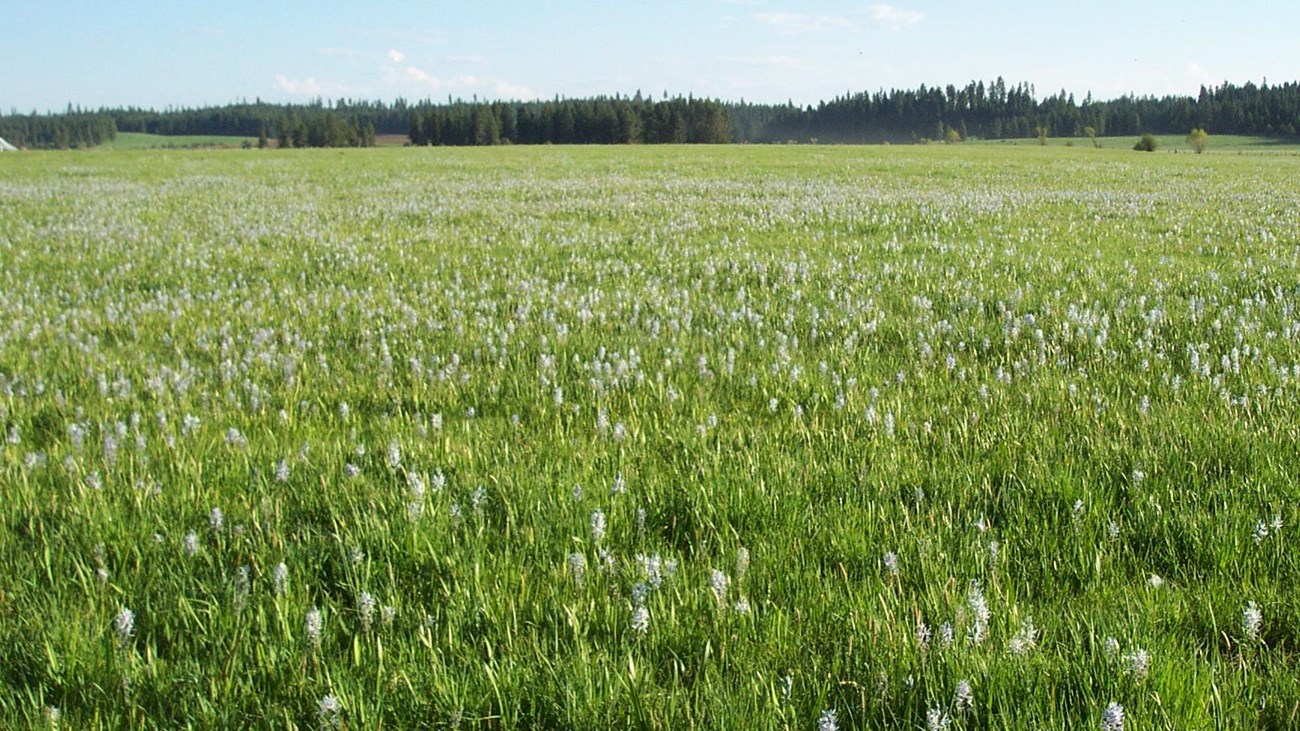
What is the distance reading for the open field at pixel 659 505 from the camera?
7.50ft

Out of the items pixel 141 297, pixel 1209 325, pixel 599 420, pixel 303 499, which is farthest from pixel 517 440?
pixel 141 297

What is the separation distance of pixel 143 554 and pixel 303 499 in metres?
0.60

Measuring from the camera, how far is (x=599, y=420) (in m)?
4.41

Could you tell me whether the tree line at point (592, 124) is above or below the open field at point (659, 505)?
above

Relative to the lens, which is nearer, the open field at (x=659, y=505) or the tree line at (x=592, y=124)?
the open field at (x=659, y=505)

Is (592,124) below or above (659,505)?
above

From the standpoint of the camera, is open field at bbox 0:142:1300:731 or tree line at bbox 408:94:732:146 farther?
tree line at bbox 408:94:732:146

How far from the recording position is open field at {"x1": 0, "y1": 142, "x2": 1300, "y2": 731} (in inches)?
90.0

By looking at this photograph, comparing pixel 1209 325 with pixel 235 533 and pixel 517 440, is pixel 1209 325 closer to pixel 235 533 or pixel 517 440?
pixel 517 440

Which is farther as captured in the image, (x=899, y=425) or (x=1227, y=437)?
(x=899, y=425)

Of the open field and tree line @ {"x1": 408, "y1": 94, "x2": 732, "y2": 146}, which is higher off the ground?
tree line @ {"x1": 408, "y1": 94, "x2": 732, "y2": 146}

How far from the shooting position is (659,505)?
347 cm

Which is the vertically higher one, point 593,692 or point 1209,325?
point 1209,325

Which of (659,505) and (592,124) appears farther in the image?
(592,124)
